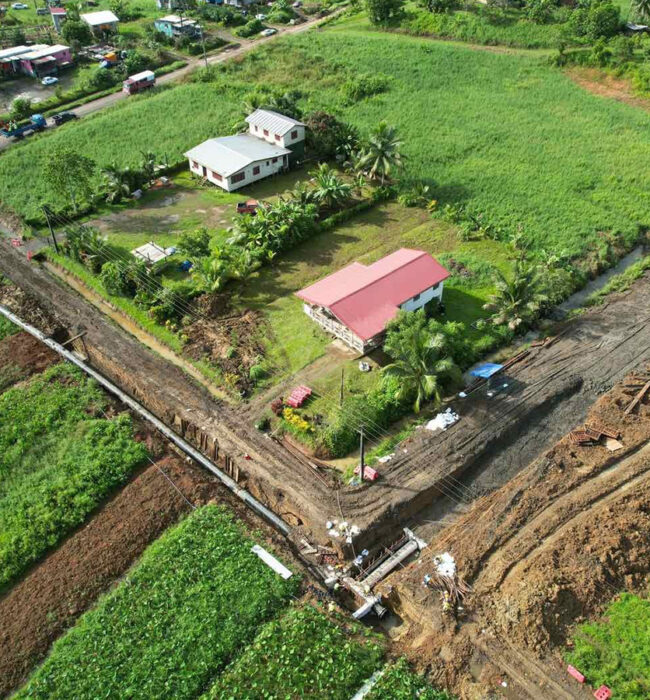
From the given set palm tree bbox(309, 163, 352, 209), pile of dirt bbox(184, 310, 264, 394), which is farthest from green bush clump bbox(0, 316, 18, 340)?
palm tree bbox(309, 163, 352, 209)

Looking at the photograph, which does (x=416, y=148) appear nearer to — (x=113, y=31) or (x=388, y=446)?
(x=388, y=446)

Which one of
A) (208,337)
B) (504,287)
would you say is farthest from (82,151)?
(504,287)

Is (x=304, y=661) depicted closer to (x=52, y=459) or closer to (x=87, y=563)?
(x=87, y=563)

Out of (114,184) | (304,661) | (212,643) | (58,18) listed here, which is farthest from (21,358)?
(58,18)

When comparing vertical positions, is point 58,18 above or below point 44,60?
above

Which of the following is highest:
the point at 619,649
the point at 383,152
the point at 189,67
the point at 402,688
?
the point at 189,67

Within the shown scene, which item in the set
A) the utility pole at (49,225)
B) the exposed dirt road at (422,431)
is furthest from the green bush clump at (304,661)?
the utility pole at (49,225)
